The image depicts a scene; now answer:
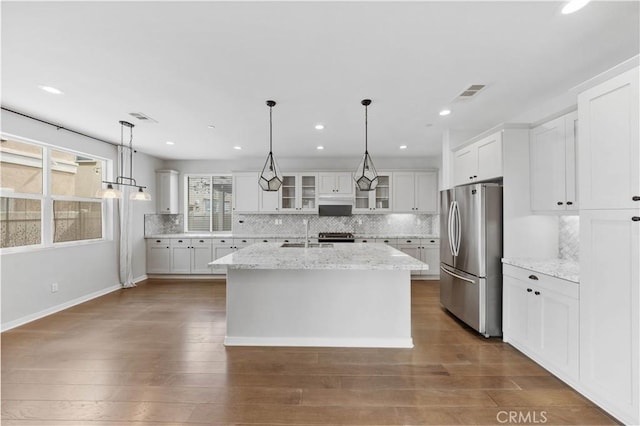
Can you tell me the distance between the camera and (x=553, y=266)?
8.48 feet

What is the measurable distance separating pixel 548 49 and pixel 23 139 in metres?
5.66

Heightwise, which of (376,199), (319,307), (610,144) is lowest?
(319,307)

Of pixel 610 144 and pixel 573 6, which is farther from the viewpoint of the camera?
pixel 610 144

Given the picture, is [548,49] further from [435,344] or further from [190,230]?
[190,230]

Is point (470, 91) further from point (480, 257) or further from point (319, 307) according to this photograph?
point (319, 307)

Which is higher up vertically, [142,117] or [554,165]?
[142,117]

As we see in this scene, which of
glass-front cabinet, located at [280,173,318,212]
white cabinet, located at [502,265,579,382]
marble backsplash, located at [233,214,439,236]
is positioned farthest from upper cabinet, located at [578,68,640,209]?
glass-front cabinet, located at [280,173,318,212]

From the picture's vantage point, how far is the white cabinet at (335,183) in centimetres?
613

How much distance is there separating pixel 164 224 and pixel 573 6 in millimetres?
7153

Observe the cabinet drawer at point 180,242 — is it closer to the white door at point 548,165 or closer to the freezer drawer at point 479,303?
the freezer drawer at point 479,303

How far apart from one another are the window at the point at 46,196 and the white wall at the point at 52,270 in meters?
0.17

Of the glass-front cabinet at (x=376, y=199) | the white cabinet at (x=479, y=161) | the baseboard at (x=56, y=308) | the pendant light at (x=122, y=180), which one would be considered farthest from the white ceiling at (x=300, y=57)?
the baseboard at (x=56, y=308)

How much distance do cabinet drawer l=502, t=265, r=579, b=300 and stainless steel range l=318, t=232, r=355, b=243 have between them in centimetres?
318

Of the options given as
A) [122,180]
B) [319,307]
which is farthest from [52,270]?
[319,307]
